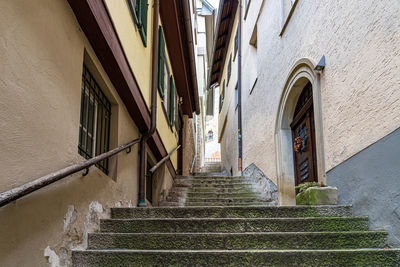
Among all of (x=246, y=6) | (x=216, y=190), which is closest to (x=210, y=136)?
(x=246, y=6)

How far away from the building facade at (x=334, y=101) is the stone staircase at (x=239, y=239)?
0.97 ft

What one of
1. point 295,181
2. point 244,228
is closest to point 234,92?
point 295,181

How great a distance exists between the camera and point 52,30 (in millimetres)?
2652

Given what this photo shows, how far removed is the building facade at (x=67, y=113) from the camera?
6.95 feet

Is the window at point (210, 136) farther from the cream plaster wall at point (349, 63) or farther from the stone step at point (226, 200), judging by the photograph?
the stone step at point (226, 200)

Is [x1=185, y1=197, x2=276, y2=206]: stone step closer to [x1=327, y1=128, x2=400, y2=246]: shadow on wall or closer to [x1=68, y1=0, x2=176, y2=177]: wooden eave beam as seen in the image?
[x1=68, y1=0, x2=176, y2=177]: wooden eave beam

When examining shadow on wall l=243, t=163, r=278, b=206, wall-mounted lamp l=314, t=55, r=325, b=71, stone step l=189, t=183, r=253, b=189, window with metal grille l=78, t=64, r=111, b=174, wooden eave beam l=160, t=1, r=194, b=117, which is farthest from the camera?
stone step l=189, t=183, r=253, b=189

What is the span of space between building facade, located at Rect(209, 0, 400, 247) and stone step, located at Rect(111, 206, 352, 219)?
245 millimetres

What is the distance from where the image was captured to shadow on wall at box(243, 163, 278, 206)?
651cm

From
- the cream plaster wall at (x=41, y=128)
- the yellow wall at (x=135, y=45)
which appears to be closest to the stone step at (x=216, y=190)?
the yellow wall at (x=135, y=45)

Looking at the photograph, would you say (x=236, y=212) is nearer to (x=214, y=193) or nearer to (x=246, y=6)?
(x=214, y=193)

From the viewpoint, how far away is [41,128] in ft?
8.04

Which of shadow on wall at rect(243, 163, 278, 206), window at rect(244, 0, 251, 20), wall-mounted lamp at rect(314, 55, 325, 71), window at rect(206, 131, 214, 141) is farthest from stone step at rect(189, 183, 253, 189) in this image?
window at rect(206, 131, 214, 141)

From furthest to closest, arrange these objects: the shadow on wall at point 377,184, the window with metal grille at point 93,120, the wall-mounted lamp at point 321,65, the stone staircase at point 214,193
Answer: the stone staircase at point 214,193 < the wall-mounted lamp at point 321,65 < the window with metal grille at point 93,120 < the shadow on wall at point 377,184
